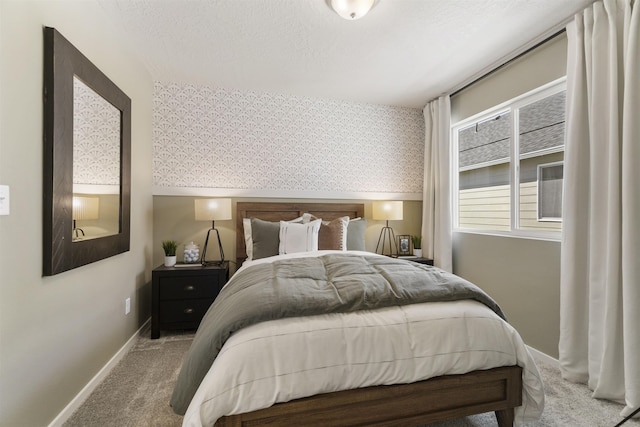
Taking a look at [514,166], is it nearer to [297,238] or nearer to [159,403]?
[297,238]

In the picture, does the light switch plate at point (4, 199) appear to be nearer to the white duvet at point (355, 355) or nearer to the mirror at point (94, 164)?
the mirror at point (94, 164)

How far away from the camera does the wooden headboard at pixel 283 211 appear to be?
3264mm

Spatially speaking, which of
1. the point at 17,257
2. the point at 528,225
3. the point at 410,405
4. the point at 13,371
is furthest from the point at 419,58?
the point at 13,371

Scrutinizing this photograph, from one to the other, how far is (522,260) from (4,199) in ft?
11.0

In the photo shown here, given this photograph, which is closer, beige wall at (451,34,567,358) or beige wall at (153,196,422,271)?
beige wall at (451,34,567,358)

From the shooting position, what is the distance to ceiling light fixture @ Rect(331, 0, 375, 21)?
6.06ft

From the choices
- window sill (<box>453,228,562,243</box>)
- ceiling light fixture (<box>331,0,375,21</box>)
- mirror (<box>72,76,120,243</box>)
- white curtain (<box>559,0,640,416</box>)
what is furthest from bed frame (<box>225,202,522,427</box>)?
ceiling light fixture (<box>331,0,375,21</box>)

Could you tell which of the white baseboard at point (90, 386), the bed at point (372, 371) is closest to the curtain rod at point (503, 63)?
the bed at point (372, 371)

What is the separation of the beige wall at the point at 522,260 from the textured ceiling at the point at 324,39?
0.20 m

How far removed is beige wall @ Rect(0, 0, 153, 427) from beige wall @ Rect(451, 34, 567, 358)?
3255 mm

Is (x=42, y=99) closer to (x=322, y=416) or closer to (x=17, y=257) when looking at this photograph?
(x=17, y=257)

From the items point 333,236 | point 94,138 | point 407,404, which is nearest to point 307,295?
point 407,404

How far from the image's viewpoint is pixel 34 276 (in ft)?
4.56

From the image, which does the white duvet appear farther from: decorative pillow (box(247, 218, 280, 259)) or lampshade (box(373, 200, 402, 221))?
lampshade (box(373, 200, 402, 221))
